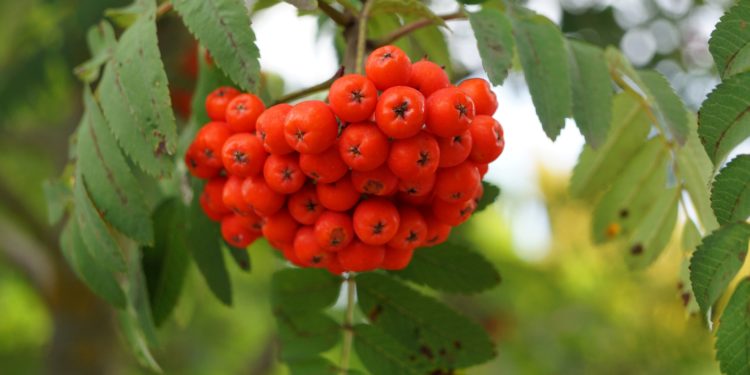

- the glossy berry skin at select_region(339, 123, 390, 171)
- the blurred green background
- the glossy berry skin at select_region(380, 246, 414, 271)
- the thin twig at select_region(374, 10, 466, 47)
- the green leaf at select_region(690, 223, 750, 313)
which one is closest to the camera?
the green leaf at select_region(690, 223, 750, 313)

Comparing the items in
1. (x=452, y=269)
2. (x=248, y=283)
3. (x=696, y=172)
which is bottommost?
(x=248, y=283)

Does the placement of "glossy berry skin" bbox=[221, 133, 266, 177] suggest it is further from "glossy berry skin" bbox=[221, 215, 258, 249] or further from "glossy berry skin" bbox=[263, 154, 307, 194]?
"glossy berry skin" bbox=[221, 215, 258, 249]

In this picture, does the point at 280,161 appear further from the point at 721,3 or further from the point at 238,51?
the point at 721,3

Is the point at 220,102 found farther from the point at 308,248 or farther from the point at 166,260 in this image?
the point at 166,260

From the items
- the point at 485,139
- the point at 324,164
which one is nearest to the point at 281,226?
the point at 324,164

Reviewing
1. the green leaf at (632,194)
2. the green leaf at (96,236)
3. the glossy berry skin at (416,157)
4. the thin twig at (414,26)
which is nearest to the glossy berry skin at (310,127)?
the glossy berry skin at (416,157)

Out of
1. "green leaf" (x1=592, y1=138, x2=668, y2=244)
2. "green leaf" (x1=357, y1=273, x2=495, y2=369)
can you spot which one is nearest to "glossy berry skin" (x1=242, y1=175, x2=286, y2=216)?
"green leaf" (x1=357, y1=273, x2=495, y2=369)

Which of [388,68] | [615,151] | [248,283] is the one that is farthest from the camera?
[248,283]
